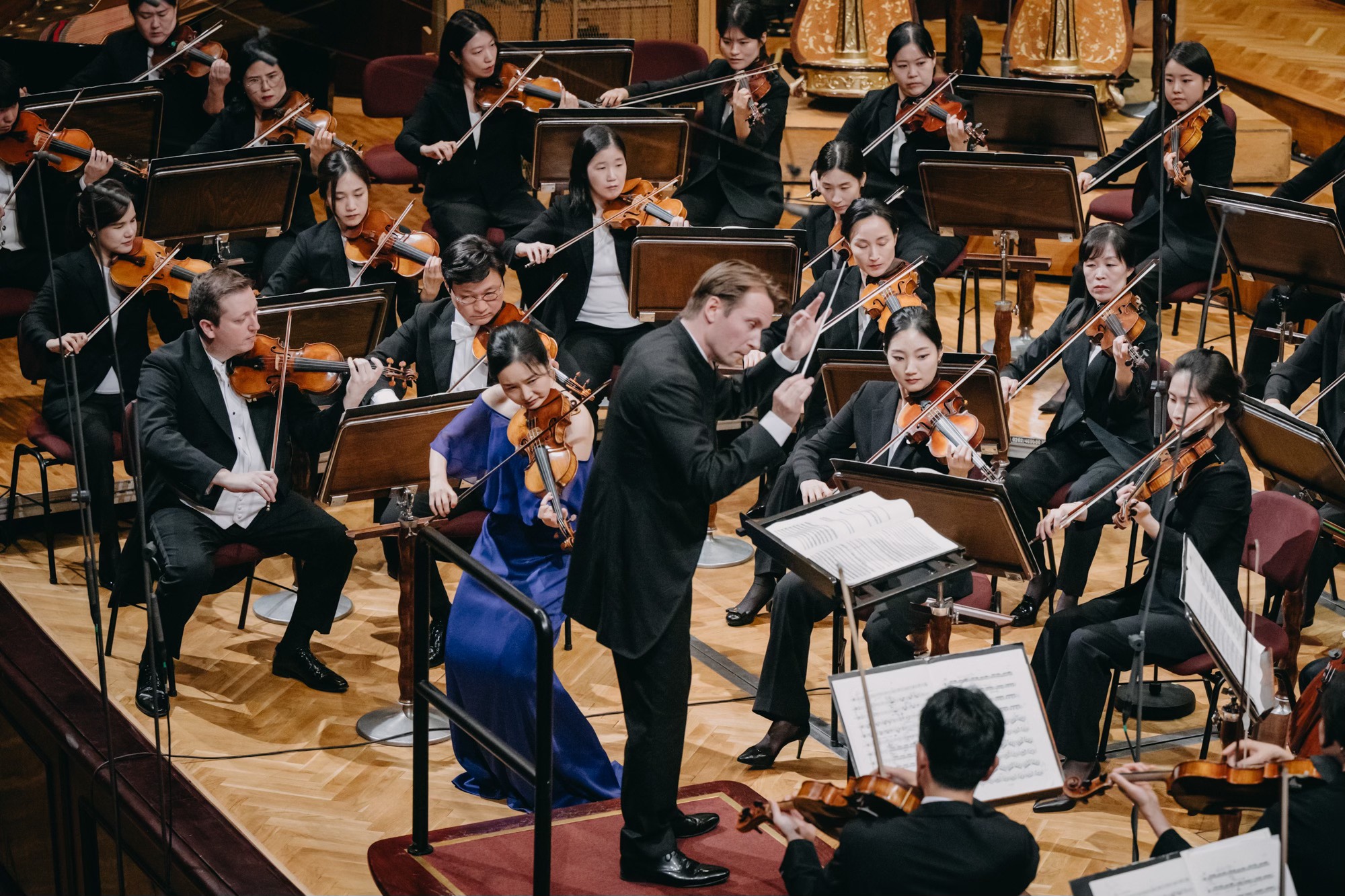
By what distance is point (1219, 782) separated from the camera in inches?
91.5

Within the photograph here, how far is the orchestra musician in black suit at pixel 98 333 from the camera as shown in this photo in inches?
158

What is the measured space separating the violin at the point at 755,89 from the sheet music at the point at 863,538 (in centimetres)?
243

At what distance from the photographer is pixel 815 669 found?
3893 millimetres

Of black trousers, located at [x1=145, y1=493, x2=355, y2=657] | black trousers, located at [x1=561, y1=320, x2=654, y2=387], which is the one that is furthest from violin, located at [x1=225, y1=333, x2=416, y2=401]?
black trousers, located at [x1=561, y1=320, x2=654, y2=387]

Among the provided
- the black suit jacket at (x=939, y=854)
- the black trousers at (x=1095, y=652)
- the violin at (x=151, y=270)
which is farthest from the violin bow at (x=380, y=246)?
the black suit jacket at (x=939, y=854)

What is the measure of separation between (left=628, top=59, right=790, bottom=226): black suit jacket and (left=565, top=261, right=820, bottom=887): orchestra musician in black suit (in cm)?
240

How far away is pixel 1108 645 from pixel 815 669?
2.82ft

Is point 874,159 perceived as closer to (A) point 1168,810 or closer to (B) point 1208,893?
(A) point 1168,810

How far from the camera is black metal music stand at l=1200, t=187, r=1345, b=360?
13.1 feet

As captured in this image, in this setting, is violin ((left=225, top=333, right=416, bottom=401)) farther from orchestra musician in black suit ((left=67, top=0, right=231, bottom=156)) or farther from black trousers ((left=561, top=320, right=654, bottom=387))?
orchestra musician in black suit ((left=67, top=0, right=231, bottom=156))

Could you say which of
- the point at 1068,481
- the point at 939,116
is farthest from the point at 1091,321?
the point at 939,116

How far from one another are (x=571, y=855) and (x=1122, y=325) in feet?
6.50

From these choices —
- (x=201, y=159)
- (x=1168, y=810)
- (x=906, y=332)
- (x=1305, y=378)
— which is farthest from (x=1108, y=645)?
(x=201, y=159)

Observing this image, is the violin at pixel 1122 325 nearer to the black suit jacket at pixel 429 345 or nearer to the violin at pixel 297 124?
the black suit jacket at pixel 429 345
